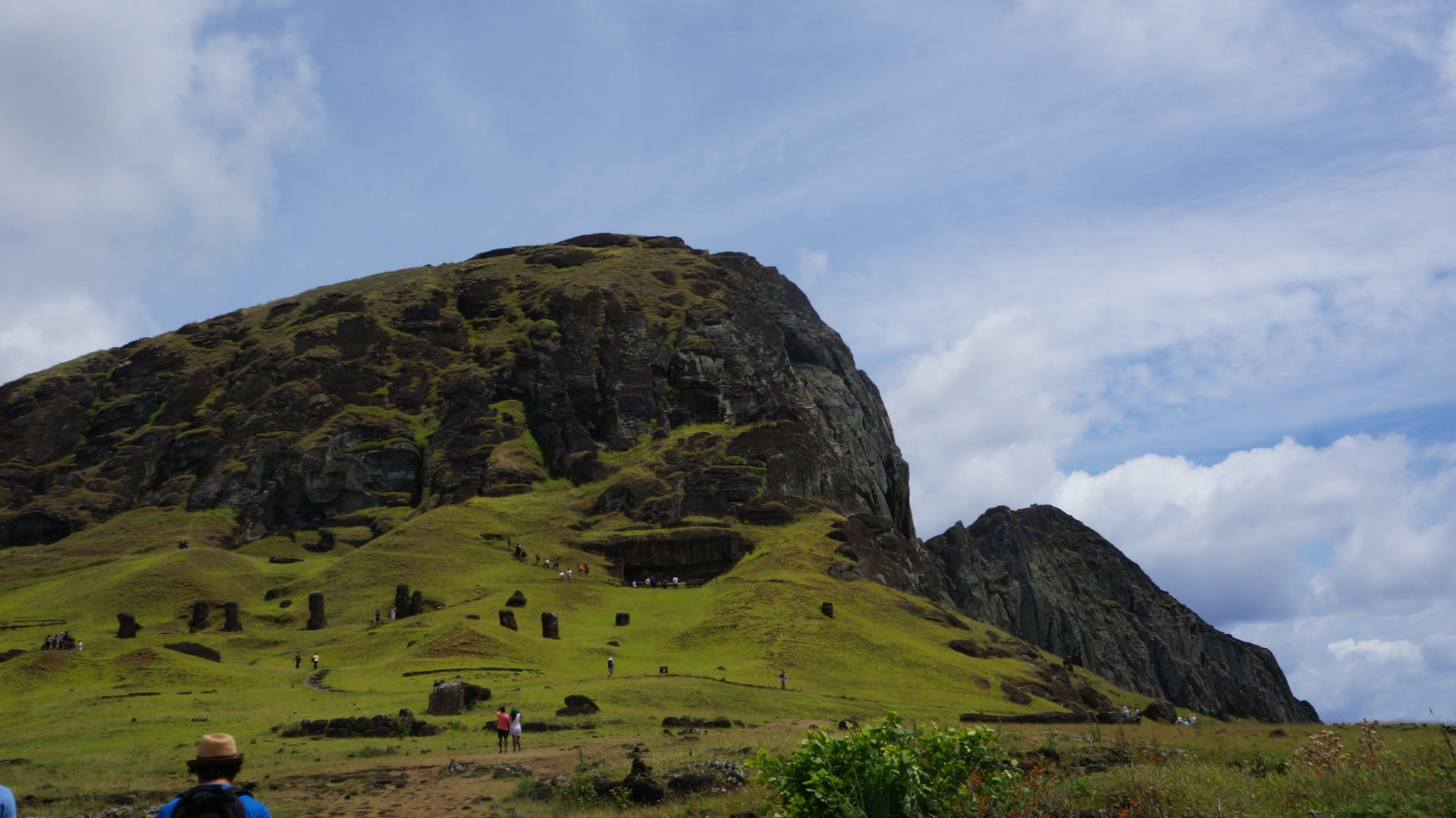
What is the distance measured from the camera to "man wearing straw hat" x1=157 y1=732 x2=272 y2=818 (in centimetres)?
655

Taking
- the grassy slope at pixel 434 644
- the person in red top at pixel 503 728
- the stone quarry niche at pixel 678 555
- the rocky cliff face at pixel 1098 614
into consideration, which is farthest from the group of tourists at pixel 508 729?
the rocky cliff face at pixel 1098 614

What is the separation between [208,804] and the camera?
6.59 m

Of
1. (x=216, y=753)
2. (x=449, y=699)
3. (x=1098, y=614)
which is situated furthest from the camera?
(x=1098, y=614)

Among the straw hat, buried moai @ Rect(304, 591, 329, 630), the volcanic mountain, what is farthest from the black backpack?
the volcanic mountain

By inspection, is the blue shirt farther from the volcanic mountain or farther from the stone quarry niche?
the stone quarry niche

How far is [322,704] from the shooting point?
4019cm

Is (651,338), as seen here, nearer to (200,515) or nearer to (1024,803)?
(200,515)

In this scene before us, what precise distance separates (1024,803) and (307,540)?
105 metres

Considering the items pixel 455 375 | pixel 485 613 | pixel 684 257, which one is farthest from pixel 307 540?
pixel 684 257

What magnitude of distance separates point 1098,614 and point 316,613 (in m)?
118

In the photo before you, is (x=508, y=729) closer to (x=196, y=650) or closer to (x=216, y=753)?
(x=216, y=753)

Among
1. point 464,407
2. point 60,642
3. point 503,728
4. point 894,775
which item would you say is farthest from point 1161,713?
point 464,407

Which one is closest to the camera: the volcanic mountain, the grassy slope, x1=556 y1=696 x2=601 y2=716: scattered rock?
x1=556 y1=696 x2=601 y2=716: scattered rock

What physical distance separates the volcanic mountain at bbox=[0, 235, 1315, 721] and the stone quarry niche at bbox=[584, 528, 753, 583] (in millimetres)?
192
